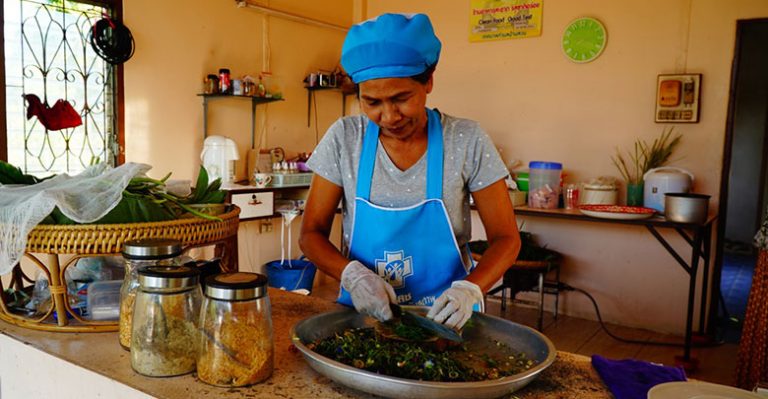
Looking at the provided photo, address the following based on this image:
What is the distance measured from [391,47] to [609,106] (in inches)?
144

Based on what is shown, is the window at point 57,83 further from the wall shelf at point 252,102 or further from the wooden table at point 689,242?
the wooden table at point 689,242

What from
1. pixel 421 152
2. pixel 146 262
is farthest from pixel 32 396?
pixel 421 152

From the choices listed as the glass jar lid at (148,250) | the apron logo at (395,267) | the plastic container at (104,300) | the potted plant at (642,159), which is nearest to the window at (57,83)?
the plastic container at (104,300)

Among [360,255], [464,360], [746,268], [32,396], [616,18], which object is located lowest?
[746,268]

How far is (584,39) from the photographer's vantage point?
15.2ft

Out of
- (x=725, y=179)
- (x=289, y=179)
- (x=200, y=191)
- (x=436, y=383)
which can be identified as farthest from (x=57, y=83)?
(x=725, y=179)

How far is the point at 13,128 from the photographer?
11.4 ft

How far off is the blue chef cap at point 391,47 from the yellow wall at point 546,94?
3.11 m

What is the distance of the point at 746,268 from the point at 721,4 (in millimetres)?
4397

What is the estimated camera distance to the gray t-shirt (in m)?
1.63

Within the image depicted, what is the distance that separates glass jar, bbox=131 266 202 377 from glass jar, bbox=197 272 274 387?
54 mm

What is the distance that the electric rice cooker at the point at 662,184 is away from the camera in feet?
13.6

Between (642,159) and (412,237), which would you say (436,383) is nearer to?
(412,237)

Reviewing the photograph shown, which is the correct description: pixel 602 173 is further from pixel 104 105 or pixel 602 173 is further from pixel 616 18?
pixel 104 105
